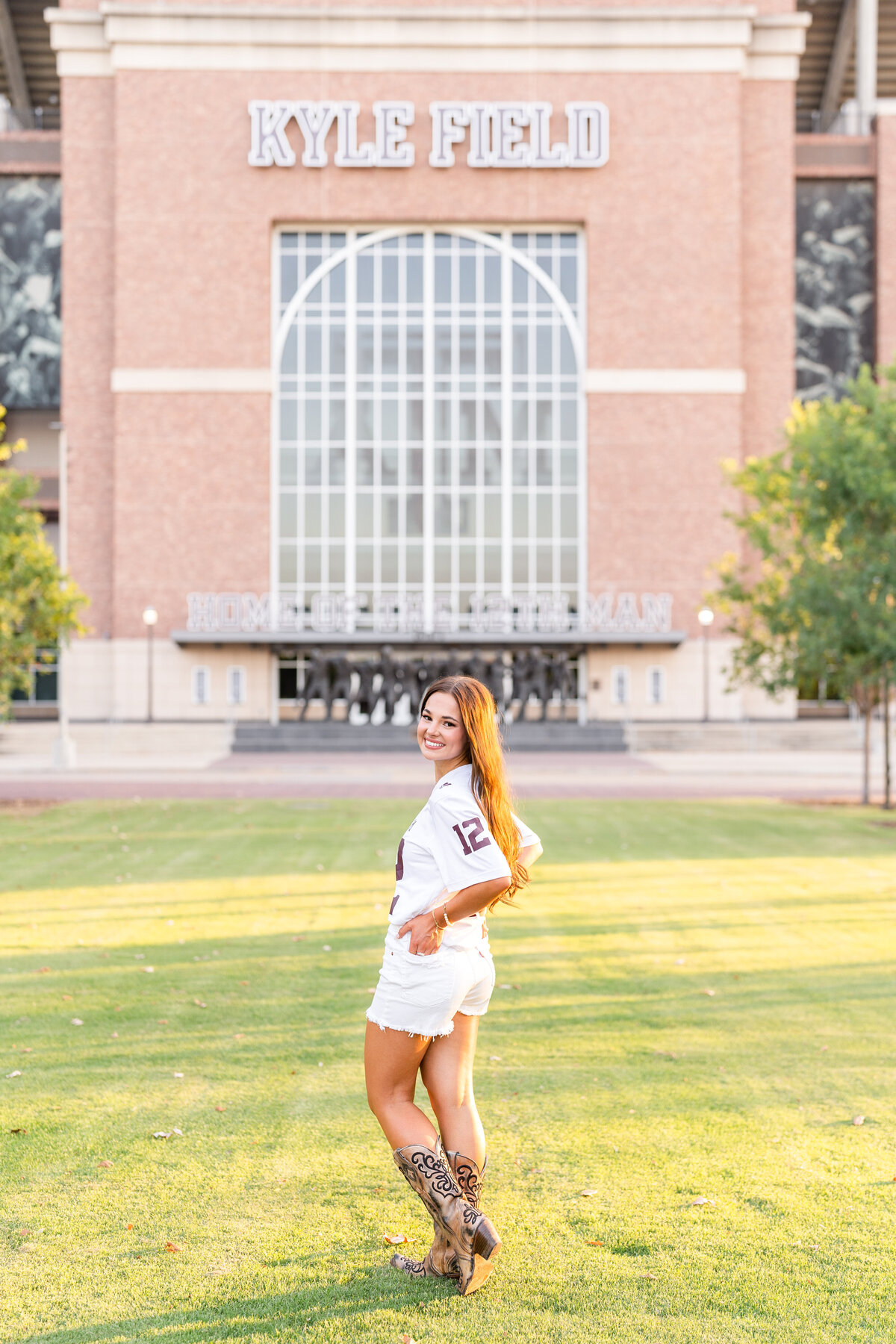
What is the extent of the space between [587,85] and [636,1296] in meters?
46.9

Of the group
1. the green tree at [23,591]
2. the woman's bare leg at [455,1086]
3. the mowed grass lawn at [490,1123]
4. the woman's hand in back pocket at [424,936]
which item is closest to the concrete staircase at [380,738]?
the green tree at [23,591]

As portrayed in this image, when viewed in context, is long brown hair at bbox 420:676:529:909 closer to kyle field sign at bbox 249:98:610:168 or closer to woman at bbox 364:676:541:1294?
woman at bbox 364:676:541:1294

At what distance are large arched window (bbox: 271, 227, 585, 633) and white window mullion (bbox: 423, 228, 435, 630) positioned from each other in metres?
0.06

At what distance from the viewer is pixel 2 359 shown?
47.7 meters

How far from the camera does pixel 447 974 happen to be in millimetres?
3787

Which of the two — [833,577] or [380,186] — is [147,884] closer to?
[833,577]

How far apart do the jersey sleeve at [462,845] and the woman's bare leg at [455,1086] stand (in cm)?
52

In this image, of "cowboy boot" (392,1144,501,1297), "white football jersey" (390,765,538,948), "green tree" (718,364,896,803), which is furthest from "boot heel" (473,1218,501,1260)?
"green tree" (718,364,896,803)

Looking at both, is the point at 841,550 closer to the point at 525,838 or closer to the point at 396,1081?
the point at 525,838

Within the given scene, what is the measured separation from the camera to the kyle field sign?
1738 inches

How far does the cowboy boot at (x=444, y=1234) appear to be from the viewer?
3900 millimetres

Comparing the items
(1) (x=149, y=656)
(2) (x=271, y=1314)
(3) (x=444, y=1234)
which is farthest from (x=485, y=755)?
(1) (x=149, y=656)

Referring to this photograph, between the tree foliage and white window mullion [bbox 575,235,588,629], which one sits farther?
white window mullion [bbox 575,235,588,629]

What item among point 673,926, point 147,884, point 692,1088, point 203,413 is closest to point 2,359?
point 203,413
